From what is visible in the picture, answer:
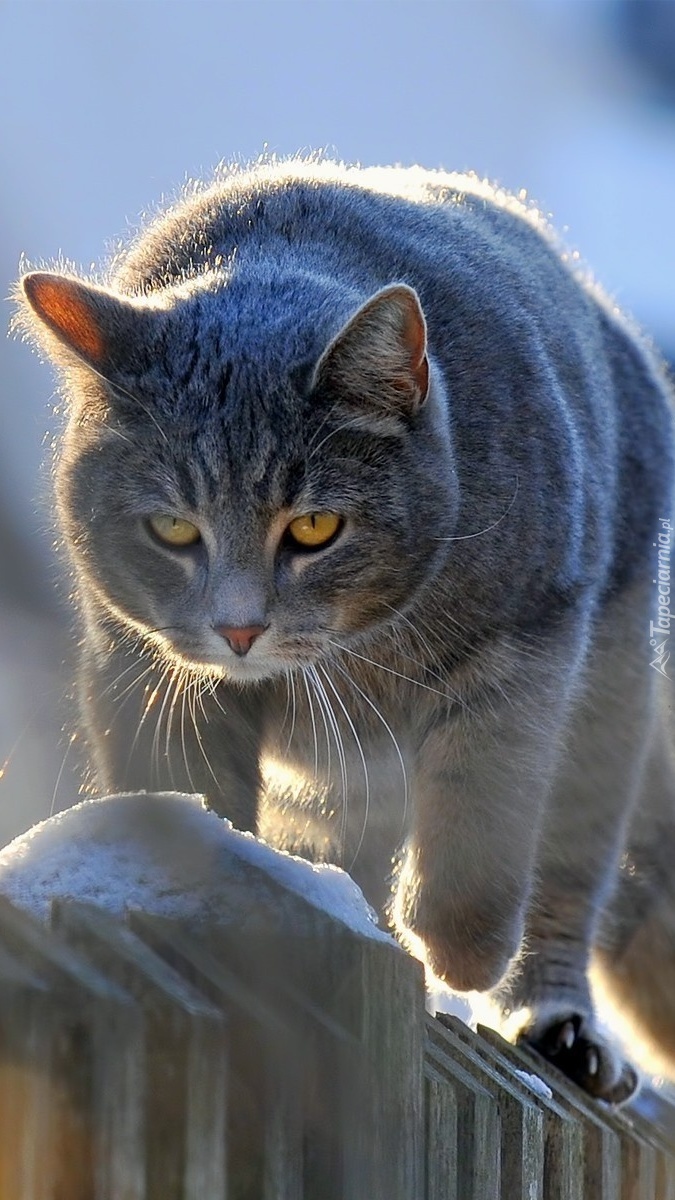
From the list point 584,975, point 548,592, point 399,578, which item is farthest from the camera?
point 584,975

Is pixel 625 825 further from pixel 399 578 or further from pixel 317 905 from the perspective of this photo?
pixel 317 905

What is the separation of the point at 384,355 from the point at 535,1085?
649mm

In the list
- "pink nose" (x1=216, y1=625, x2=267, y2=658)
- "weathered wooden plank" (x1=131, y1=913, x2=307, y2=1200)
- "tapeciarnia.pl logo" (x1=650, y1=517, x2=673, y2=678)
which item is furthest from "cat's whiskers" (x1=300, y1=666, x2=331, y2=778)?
"weathered wooden plank" (x1=131, y1=913, x2=307, y2=1200)

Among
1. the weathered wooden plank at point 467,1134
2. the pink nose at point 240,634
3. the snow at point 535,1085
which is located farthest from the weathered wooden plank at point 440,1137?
the pink nose at point 240,634

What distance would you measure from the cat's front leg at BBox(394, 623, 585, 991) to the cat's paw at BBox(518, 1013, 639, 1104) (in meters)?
0.15

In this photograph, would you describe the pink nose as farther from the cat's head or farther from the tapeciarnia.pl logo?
the tapeciarnia.pl logo

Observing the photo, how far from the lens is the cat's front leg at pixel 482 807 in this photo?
1463 mm

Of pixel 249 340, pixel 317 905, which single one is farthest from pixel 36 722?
pixel 317 905

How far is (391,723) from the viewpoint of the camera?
1526 millimetres

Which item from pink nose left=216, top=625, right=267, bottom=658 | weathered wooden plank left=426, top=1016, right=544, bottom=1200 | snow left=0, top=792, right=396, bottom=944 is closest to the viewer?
snow left=0, top=792, right=396, bottom=944

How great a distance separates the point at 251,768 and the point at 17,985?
0.91 m

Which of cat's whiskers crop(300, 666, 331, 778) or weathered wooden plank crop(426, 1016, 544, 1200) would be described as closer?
weathered wooden plank crop(426, 1016, 544, 1200)

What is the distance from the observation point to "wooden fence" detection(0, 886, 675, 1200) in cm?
60

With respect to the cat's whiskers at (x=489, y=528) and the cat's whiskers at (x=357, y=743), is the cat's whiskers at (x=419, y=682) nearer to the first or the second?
the cat's whiskers at (x=357, y=743)
